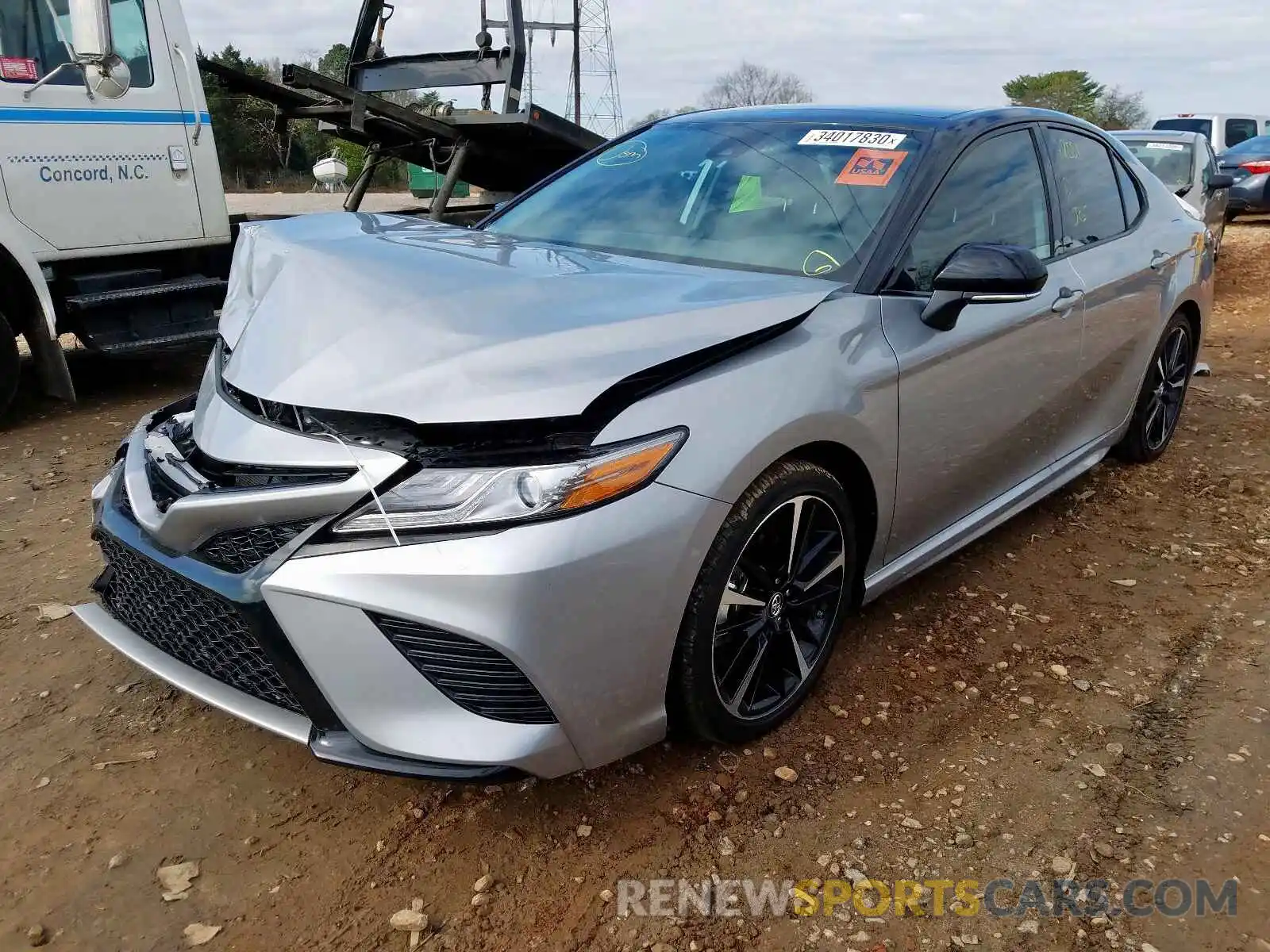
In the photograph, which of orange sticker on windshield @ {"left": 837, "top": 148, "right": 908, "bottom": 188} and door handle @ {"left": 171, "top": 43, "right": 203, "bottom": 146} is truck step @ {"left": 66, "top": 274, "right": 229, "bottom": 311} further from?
orange sticker on windshield @ {"left": 837, "top": 148, "right": 908, "bottom": 188}

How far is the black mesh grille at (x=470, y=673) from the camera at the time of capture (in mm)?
1891

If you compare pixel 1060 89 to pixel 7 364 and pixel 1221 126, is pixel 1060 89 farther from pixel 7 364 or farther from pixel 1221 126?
pixel 7 364

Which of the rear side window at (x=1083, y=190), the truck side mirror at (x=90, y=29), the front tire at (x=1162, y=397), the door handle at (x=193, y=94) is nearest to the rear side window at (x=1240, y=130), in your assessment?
the front tire at (x=1162, y=397)

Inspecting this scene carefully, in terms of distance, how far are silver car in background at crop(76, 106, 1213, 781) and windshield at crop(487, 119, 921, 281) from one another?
0.01 meters

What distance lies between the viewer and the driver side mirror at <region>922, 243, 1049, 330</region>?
8.52ft

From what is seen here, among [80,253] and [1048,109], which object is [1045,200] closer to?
[1048,109]

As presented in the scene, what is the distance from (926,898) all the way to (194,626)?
1.72 metres

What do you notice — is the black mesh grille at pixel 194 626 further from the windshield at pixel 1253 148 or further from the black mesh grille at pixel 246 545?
the windshield at pixel 1253 148

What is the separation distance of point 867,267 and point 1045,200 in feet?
3.92

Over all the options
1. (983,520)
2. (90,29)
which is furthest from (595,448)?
(90,29)

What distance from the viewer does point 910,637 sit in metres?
3.16

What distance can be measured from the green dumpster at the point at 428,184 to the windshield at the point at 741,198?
4762mm

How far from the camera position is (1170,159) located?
9.18 m

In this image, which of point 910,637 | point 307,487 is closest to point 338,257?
point 307,487
